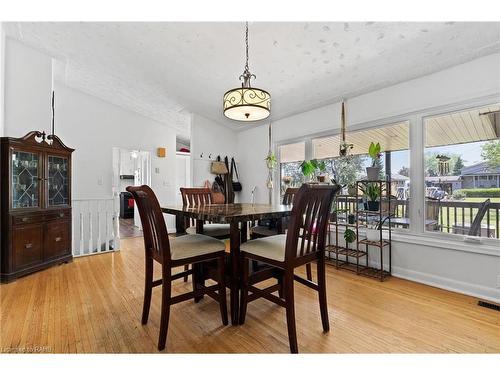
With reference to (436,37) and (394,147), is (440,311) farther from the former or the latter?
(436,37)

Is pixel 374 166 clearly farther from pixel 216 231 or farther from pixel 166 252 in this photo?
pixel 166 252

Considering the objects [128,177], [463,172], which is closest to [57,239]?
[463,172]

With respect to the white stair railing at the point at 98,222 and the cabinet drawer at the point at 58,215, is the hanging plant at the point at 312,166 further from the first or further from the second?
the cabinet drawer at the point at 58,215

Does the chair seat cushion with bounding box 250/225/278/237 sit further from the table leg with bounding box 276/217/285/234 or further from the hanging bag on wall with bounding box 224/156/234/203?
the hanging bag on wall with bounding box 224/156/234/203

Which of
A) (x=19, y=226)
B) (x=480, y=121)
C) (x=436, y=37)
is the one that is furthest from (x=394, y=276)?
(x=19, y=226)

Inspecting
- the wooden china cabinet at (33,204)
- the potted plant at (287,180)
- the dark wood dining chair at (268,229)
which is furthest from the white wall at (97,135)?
the dark wood dining chair at (268,229)

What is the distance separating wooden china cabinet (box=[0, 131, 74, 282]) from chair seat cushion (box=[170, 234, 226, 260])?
221cm

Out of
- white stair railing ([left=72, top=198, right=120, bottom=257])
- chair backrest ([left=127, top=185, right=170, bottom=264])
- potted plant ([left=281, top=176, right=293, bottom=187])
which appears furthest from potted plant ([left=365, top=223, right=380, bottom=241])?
white stair railing ([left=72, top=198, right=120, bottom=257])

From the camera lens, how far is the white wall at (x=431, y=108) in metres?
2.23

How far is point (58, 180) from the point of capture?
3.38 m

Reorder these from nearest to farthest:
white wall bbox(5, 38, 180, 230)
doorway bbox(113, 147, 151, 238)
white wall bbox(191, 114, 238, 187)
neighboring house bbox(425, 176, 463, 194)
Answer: neighboring house bbox(425, 176, 463, 194) < white wall bbox(5, 38, 180, 230) < white wall bbox(191, 114, 238, 187) < doorway bbox(113, 147, 151, 238)

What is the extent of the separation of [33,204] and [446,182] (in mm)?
4723

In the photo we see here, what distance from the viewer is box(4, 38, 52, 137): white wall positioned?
3070 millimetres

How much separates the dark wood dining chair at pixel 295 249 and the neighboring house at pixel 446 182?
170 cm
